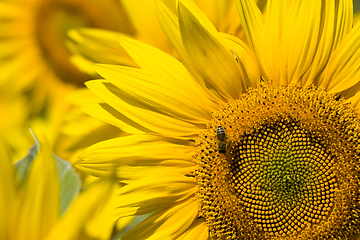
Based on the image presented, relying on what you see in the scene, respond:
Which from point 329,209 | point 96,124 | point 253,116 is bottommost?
point 329,209

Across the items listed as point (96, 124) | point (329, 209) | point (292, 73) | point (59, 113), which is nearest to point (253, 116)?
point (292, 73)

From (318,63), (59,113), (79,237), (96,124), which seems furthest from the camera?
(59,113)

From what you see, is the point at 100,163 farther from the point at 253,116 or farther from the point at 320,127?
the point at 320,127

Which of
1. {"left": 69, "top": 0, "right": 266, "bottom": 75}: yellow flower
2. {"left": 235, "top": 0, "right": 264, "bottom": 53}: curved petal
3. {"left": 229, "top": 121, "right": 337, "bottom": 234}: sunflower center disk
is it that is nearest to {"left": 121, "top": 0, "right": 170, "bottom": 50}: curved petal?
{"left": 69, "top": 0, "right": 266, "bottom": 75}: yellow flower

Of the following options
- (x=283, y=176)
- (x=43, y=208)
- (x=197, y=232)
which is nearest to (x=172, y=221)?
(x=197, y=232)

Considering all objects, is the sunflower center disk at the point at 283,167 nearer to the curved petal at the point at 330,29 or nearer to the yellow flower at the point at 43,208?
the curved petal at the point at 330,29

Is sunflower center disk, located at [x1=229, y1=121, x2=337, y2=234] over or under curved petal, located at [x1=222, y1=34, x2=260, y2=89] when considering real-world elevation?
under

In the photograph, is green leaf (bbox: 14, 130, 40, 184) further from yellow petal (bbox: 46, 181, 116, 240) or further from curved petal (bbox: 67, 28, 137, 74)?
curved petal (bbox: 67, 28, 137, 74)
